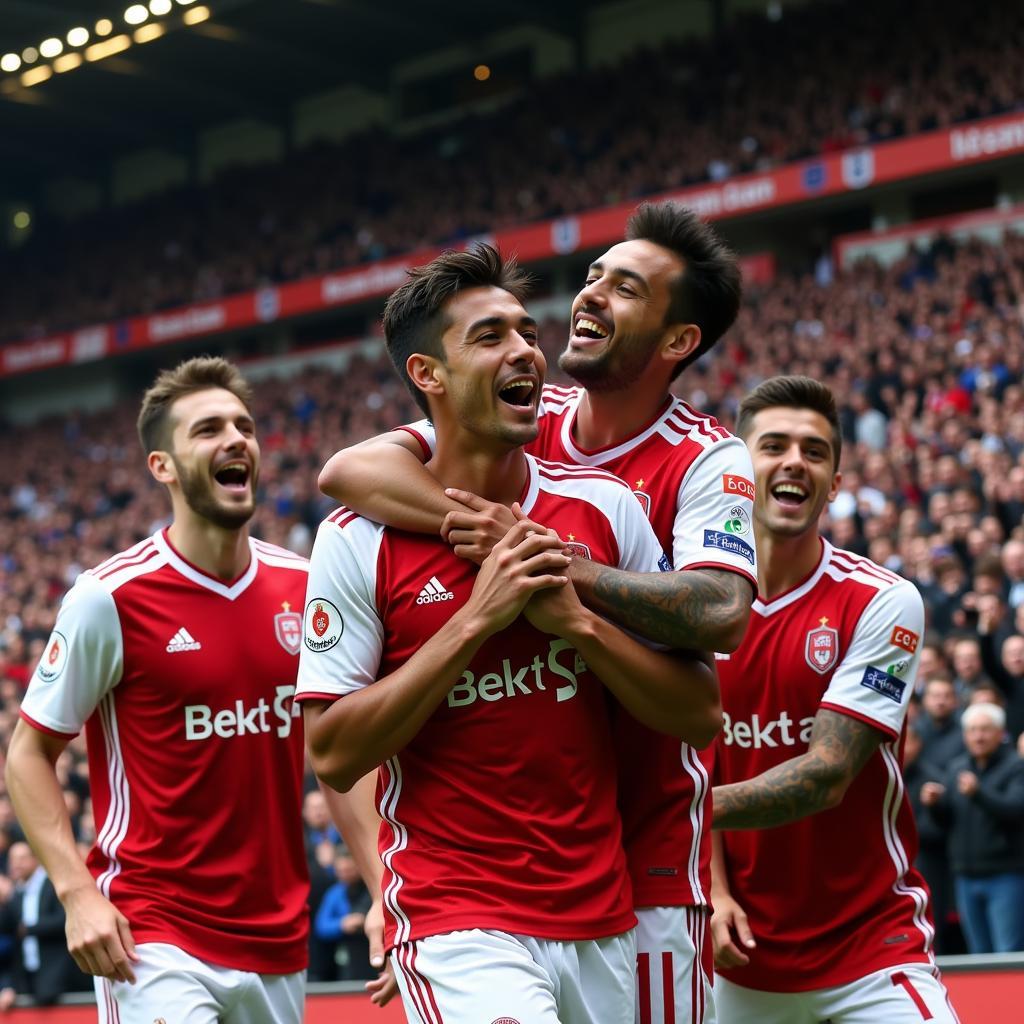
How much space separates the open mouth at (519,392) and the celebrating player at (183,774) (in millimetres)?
1652

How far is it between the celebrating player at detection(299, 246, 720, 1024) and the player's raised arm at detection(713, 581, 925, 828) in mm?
847

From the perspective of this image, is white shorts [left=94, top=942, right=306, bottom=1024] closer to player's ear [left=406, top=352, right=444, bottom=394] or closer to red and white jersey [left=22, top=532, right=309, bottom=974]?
red and white jersey [left=22, top=532, right=309, bottom=974]

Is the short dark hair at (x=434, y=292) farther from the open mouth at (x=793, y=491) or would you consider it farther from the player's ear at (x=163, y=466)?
the player's ear at (x=163, y=466)

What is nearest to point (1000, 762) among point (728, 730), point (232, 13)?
point (728, 730)

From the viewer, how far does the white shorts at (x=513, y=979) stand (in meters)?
3.34

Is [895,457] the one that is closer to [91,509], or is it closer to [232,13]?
[91,509]

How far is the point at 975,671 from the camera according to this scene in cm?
880

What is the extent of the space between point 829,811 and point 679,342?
1.46 meters

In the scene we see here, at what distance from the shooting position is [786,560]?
510 cm

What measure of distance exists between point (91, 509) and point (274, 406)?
3.89m

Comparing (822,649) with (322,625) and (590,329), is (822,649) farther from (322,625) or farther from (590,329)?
(322,625)

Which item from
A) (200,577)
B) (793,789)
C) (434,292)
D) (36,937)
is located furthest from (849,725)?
(36,937)

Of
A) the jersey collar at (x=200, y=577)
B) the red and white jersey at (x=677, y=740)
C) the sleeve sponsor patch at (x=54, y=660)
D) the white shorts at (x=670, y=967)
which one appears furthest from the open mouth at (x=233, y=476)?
the white shorts at (x=670, y=967)

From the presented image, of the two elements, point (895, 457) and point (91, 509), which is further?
point (91, 509)
